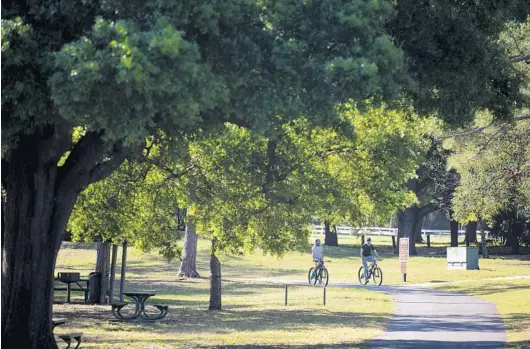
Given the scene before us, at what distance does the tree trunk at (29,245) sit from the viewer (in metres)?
16.6

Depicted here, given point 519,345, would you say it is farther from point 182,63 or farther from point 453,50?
point 182,63

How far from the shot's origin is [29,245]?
16.8 meters

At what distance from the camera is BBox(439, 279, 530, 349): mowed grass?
21.0 metres

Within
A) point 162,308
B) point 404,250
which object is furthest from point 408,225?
point 162,308

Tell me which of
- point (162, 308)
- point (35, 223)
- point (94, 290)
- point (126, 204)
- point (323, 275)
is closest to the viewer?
point (35, 223)

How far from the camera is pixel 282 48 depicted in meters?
12.9

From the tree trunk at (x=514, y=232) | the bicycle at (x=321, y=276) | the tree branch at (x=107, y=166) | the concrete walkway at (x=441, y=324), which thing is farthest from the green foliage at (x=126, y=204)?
the tree trunk at (x=514, y=232)

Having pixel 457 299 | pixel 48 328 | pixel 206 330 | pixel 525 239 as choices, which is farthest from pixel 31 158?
pixel 525 239

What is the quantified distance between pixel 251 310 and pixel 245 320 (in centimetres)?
349

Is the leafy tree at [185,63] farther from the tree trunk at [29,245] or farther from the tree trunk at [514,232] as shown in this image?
the tree trunk at [514,232]

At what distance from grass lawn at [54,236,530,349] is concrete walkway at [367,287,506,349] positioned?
1.70 ft

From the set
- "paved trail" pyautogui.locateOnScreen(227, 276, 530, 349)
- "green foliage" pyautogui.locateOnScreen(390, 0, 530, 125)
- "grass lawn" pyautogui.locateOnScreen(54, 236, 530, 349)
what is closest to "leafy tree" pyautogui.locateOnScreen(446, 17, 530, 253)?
"grass lawn" pyautogui.locateOnScreen(54, 236, 530, 349)

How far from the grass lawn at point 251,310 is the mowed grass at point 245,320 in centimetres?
2

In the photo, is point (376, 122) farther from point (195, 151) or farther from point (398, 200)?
point (195, 151)
